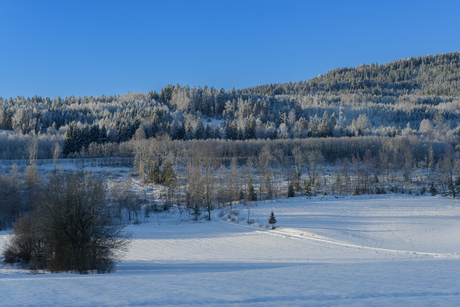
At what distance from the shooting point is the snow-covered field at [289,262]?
10398 mm

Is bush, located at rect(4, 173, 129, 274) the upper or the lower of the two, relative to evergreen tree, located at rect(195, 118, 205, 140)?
lower

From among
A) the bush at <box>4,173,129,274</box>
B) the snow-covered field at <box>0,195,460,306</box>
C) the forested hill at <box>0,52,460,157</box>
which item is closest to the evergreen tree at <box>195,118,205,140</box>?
the forested hill at <box>0,52,460,157</box>

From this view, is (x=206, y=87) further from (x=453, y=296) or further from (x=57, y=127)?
(x=453, y=296)

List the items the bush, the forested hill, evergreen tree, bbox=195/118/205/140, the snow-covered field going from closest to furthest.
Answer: the snow-covered field → the bush → the forested hill → evergreen tree, bbox=195/118/205/140

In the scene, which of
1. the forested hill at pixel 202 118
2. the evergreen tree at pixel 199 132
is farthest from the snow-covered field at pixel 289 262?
the forested hill at pixel 202 118

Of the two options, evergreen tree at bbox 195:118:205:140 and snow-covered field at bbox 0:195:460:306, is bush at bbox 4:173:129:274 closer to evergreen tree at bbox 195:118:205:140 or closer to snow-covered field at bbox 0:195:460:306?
snow-covered field at bbox 0:195:460:306

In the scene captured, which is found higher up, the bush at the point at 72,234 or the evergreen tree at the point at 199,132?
the evergreen tree at the point at 199,132

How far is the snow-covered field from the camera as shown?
10398 mm

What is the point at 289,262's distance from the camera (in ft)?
72.7

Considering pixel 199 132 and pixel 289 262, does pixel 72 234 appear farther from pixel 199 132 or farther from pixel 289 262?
pixel 199 132

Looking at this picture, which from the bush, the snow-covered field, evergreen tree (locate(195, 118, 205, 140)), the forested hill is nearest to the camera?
the snow-covered field

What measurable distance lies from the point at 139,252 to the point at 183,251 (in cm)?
413

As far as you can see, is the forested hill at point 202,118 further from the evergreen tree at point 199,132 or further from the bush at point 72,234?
the bush at point 72,234

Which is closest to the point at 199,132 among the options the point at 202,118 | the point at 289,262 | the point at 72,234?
the point at 202,118
